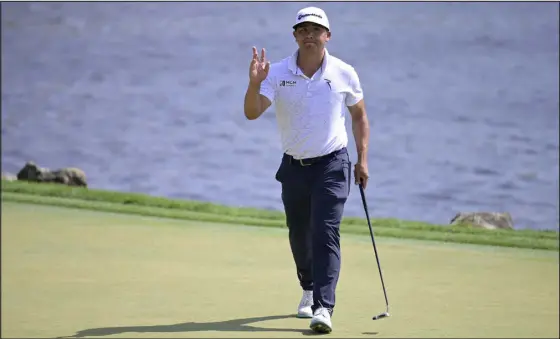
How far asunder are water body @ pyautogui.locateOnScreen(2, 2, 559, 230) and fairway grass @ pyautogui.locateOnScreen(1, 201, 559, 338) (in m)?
6.70

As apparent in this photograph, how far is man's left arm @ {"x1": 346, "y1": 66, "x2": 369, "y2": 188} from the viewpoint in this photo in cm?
749

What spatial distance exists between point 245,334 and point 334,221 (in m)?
0.84

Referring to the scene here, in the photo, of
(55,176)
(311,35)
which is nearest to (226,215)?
(55,176)

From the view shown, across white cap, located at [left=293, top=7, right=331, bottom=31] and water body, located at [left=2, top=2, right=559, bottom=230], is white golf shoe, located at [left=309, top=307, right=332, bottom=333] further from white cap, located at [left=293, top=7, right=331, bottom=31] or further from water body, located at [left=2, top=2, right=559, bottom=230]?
water body, located at [left=2, top=2, right=559, bottom=230]

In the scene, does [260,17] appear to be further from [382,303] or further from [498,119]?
[382,303]

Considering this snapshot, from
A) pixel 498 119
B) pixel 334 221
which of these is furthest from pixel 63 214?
pixel 498 119

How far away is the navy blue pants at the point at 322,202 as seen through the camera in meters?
7.45

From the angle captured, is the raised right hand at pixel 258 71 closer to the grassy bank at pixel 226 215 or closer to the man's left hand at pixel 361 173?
the man's left hand at pixel 361 173

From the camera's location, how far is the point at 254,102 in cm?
723

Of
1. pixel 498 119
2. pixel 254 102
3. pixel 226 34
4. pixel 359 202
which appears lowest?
pixel 254 102

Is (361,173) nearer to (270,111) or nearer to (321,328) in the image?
(321,328)

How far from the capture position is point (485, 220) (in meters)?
13.3

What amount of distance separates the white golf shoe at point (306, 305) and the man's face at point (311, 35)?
1.43 m

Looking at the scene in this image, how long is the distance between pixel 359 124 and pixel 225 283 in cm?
163
